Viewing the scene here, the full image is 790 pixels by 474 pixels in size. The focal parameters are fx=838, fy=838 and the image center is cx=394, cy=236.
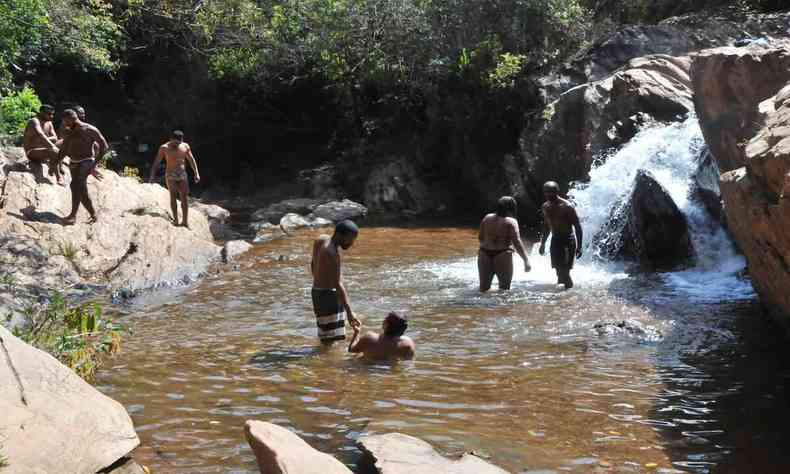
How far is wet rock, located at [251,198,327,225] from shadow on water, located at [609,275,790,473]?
41.6ft

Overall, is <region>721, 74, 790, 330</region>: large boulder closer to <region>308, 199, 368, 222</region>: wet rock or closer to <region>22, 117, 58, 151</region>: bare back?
<region>22, 117, 58, 151</region>: bare back

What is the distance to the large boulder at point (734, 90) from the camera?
10531mm

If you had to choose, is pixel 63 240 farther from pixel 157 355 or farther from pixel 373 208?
pixel 373 208

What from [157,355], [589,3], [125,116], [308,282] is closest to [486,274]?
[308,282]

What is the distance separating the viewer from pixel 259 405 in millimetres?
→ 6586

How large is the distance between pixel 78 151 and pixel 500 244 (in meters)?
6.69

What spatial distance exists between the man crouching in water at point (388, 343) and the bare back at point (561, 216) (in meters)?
4.07

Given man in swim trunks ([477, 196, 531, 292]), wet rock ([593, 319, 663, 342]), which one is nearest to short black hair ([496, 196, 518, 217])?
man in swim trunks ([477, 196, 531, 292])

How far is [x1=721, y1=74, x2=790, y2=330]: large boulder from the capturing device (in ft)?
20.0

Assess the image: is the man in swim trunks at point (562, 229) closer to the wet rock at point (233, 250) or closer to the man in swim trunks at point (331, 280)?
the man in swim trunks at point (331, 280)

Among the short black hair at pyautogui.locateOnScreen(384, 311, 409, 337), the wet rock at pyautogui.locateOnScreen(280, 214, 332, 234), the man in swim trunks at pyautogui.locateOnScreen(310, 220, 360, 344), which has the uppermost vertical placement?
the wet rock at pyautogui.locateOnScreen(280, 214, 332, 234)

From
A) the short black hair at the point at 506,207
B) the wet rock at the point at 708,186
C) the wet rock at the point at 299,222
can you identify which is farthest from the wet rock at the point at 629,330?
the wet rock at the point at 299,222

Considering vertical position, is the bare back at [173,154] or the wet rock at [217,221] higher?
the bare back at [173,154]

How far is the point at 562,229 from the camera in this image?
11.2m
